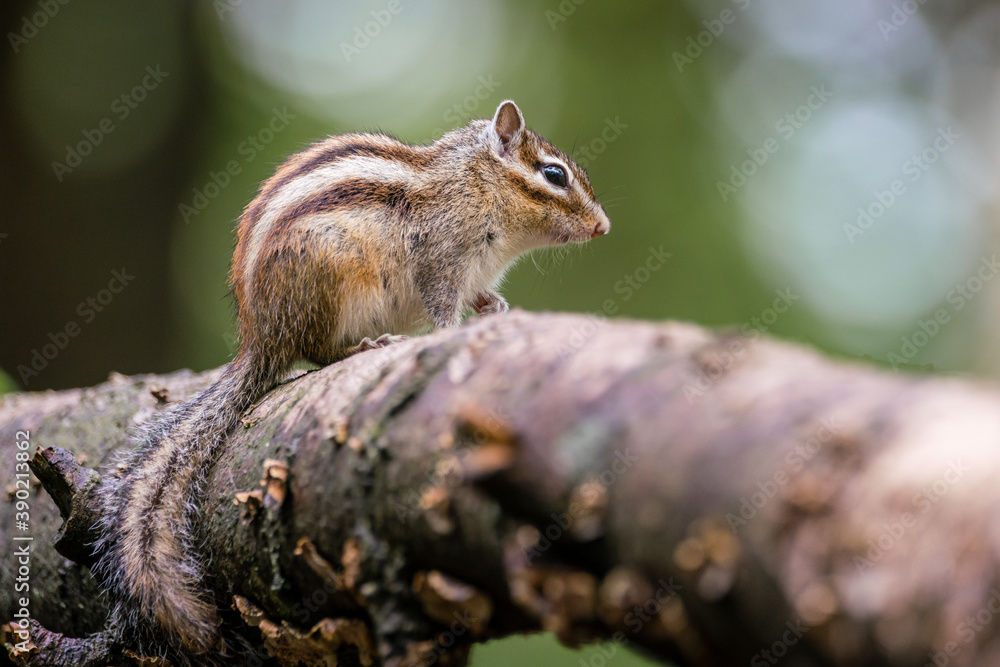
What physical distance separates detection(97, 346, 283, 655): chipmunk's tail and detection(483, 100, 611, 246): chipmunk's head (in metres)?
1.61

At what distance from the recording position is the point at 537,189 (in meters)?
3.64

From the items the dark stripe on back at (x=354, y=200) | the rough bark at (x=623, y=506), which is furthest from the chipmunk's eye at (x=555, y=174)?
the rough bark at (x=623, y=506)

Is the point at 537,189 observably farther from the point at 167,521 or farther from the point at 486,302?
the point at 167,521

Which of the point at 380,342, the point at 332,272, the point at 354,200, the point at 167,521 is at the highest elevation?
the point at 354,200

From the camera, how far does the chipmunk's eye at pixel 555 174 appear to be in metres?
3.72

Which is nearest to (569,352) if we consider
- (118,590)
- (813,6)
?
(118,590)

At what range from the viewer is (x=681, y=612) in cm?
92

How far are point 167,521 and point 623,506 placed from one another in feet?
4.84

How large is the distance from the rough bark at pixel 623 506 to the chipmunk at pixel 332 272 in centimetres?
30

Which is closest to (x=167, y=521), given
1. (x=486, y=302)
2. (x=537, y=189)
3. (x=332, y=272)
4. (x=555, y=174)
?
(x=332, y=272)

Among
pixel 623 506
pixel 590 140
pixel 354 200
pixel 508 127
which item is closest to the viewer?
pixel 623 506

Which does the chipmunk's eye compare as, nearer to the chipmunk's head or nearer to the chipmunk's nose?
the chipmunk's head

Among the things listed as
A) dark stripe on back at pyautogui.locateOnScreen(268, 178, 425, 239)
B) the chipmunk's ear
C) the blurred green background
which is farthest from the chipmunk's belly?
the blurred green background

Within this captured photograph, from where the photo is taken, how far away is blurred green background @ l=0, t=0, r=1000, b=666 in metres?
6.22
